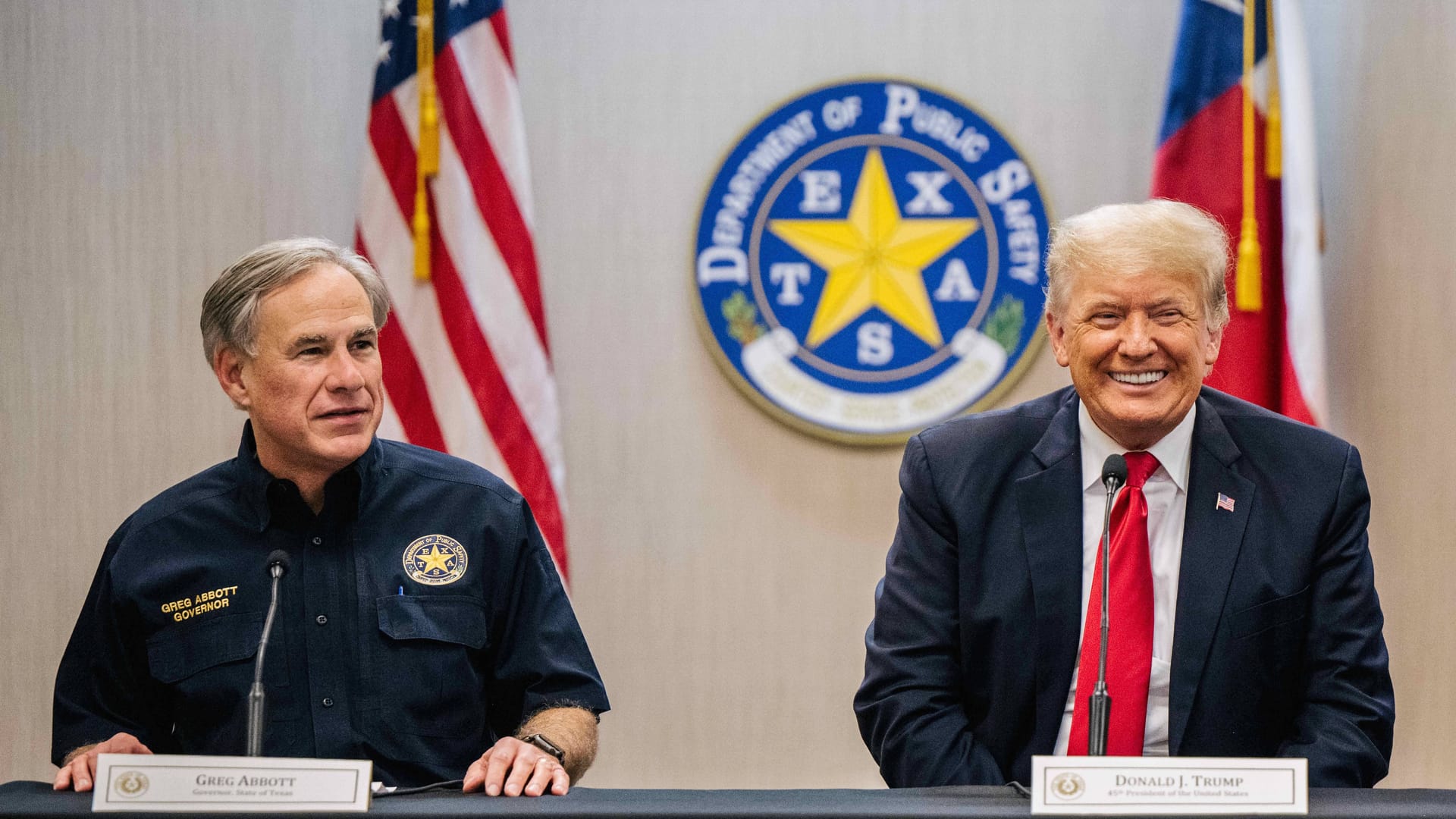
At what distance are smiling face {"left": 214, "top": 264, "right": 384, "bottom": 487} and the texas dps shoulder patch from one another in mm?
167

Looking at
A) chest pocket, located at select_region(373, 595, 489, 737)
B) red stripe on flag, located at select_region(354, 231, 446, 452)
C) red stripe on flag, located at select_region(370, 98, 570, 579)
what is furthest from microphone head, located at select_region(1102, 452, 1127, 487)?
red stripe on flag, located at select_region(354, 231, 446, 452)

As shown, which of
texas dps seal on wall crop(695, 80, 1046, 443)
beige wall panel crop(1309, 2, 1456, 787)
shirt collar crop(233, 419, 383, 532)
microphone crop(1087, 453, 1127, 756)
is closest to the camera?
microphone crop(1087, 453, 1127, 756)

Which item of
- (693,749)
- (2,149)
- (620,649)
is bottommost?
(693,749)

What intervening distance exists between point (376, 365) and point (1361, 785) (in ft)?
5.02

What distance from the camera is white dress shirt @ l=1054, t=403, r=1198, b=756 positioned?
191 cm

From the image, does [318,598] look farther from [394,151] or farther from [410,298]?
[394,151]

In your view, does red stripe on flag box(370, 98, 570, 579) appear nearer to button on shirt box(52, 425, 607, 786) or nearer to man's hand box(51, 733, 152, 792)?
button on shirt box(52, 425, 607, 786)

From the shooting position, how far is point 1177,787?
1.38m

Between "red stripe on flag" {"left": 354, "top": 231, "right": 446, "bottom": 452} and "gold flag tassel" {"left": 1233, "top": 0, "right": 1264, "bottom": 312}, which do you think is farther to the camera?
"red stripe on flag" {"left": 354, "top": 231, "right": 446, "bottom": 452}

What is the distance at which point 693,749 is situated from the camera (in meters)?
3.46

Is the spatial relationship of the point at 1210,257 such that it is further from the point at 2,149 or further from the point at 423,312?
the point at 2,149

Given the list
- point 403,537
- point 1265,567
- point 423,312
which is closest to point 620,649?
point 423,312

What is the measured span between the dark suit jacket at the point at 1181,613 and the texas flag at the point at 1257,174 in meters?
1.08

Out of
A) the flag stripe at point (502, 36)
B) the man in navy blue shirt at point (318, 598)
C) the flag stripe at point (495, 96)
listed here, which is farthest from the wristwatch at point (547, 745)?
the flag stripe at point (502, 36)
